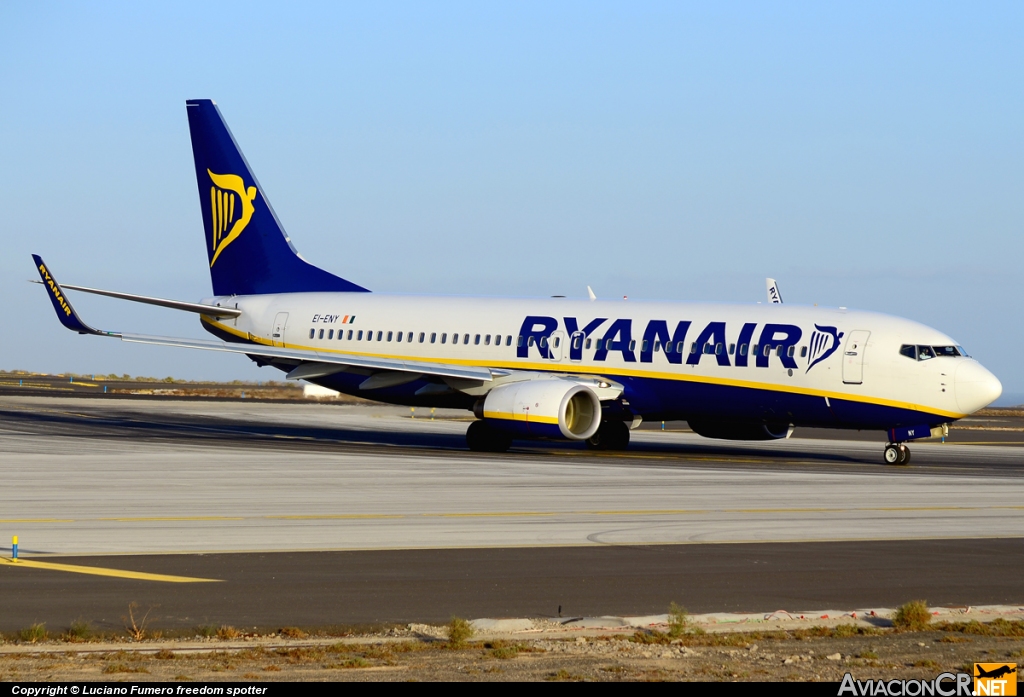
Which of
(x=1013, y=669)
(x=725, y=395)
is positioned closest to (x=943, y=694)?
(x=1013, y=669)

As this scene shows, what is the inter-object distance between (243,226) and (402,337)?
7.85 m

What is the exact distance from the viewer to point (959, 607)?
506 inches

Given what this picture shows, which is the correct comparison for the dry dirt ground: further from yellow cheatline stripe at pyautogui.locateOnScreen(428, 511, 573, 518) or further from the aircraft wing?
the aircraft wing

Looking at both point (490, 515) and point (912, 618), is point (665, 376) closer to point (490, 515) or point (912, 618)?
point (490, 515)

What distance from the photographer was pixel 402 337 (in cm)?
4012

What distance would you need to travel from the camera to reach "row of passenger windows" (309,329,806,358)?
33.4m

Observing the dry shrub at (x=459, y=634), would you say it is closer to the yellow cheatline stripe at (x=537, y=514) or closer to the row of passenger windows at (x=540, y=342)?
the yellow cheatline stripe at (x=537, y=514)

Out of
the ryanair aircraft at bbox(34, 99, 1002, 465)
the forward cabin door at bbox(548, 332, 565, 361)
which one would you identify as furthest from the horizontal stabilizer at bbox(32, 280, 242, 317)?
the forward cabin door at bbox(548, 332, 565, 361)

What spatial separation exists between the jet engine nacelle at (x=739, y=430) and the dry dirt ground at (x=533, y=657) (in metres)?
24.6

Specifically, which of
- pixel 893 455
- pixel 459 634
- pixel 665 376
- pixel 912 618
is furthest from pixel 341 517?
pixel 893 455

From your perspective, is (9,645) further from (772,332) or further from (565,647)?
(772,332)

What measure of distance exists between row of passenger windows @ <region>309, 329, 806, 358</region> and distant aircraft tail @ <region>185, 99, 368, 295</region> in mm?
2870

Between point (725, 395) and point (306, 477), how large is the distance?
39.2ft

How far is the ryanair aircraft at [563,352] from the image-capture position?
32.3 meters
